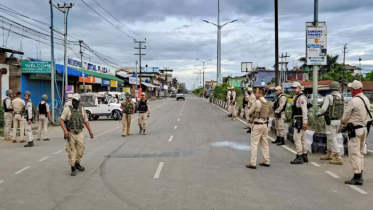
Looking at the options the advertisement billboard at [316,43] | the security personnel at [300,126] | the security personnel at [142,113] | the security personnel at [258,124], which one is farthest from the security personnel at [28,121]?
the advertisement billboard at [316,43]

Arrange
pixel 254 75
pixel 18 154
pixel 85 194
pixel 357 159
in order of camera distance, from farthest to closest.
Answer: pixel 254 75 → pixel 18 154 → pixel 357 159 → pixel 85 194

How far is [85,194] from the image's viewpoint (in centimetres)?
631

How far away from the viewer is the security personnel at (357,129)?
687 cm

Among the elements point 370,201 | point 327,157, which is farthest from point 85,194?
point 327,157

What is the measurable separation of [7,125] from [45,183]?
829 centimetres

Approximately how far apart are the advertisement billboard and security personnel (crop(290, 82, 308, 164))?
478 centimetres

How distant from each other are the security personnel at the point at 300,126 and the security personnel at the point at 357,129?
180cm

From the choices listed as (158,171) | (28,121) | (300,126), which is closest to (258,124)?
→ (300,126)

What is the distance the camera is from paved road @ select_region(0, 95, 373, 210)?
5766 millimetres

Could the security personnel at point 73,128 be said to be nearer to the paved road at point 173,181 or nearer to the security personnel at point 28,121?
the paved road at point 173,181

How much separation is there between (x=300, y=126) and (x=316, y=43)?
5783 millimetres

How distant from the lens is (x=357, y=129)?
6.95 meters

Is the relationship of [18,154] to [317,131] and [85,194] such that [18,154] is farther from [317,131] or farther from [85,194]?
[317,131]

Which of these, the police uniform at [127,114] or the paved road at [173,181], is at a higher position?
the police uniform at [127,114]
